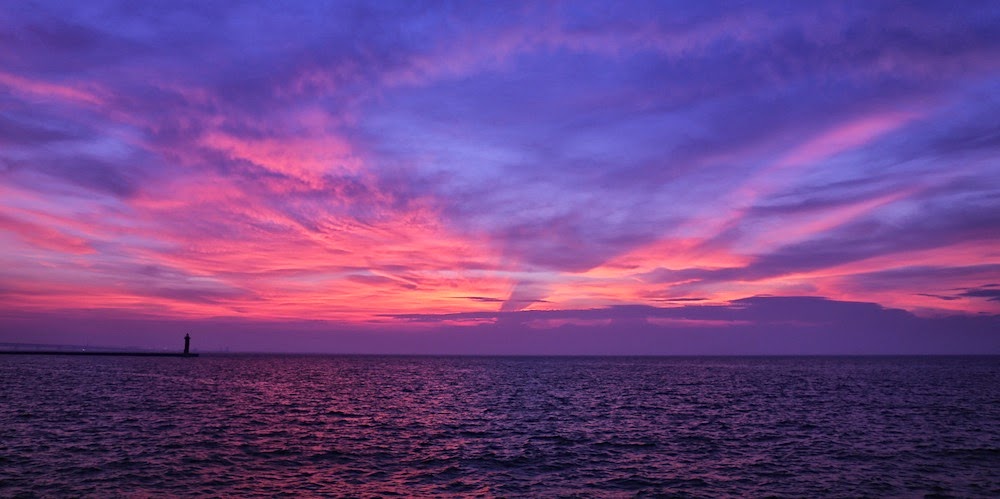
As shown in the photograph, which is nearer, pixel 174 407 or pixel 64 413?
pixel 64 413

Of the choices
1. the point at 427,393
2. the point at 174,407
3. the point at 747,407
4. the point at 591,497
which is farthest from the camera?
the point at 427,393

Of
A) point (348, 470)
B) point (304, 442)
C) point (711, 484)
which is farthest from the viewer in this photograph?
point (304, 442)

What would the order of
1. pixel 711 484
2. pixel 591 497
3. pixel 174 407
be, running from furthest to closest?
pixel 174 407 → pixel 711 484 → pixel 591 497

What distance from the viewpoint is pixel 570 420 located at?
56.5 meters

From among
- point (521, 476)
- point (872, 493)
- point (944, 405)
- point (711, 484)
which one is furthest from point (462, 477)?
point (944, 405)

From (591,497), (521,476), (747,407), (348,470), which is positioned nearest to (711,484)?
(591,497)

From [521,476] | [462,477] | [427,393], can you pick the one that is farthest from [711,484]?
[427,393]

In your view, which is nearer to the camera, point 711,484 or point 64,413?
point 711,484

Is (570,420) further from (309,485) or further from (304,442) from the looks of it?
(309,485)

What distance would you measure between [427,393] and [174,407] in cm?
3529

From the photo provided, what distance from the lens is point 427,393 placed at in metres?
89.7

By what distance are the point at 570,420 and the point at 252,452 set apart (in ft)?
93.8

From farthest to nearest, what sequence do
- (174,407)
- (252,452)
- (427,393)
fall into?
(427,393)
(174,407)
(252,452)

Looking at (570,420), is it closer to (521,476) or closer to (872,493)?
(521,476)
